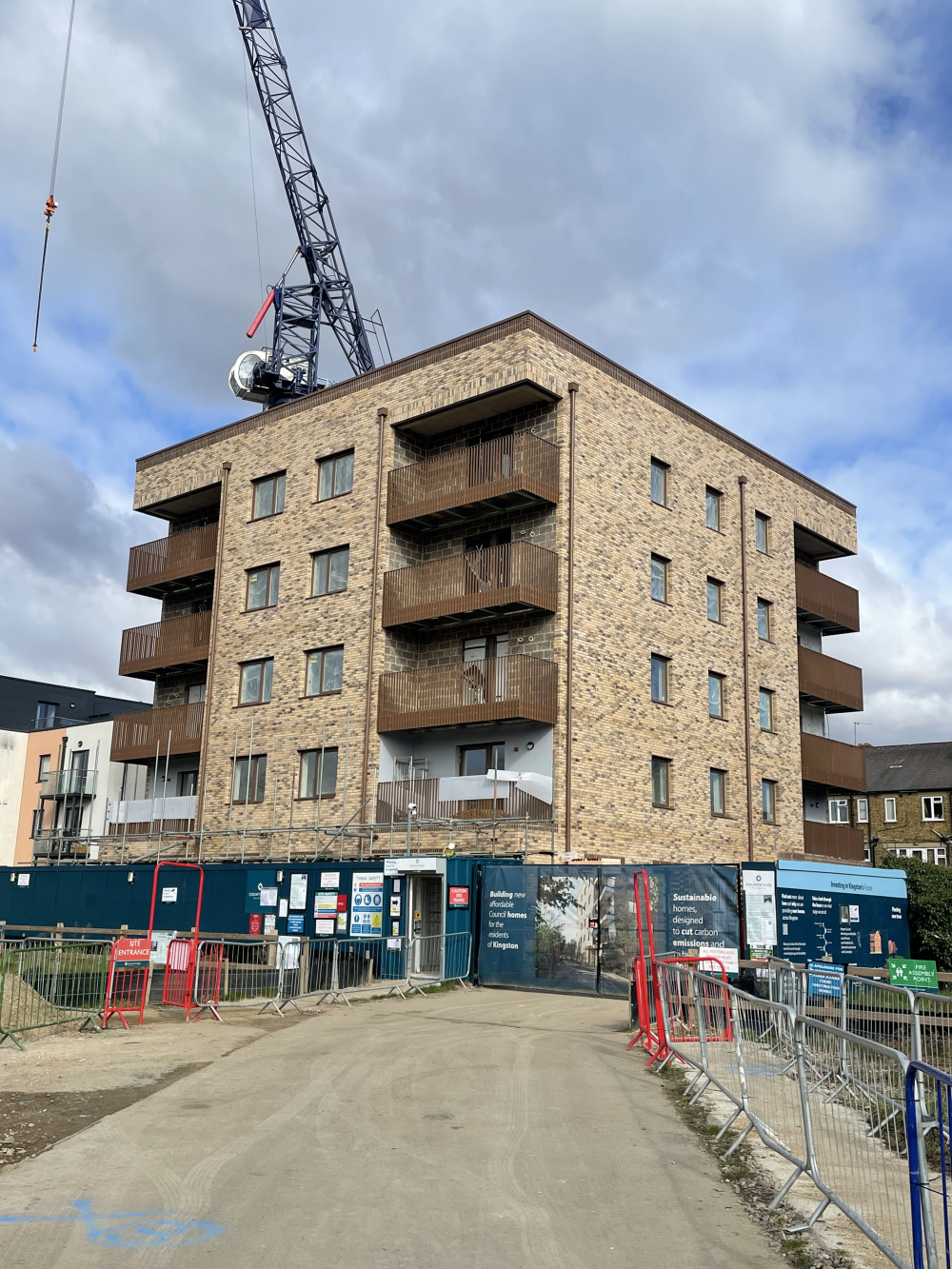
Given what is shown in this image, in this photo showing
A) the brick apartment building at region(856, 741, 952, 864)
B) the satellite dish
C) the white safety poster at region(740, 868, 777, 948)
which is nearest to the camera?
the white safety poster at region(740, 868, 777, 948)

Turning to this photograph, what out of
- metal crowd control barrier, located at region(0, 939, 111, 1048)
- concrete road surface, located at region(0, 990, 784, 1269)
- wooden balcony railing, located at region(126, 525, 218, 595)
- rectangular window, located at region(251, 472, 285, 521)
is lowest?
concrete road surface, located at region(0, 990, 784, 1269)

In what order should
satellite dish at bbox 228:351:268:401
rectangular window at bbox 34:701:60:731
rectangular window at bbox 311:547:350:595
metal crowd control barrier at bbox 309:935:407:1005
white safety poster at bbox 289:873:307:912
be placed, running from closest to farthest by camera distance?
metal crowd control barrier at bbox 309:935:407:1005
white safety poster at bbox 289:873:307:912
rectangular window at bbox 311:547:350:595
satellite dish at bbox 228:351:268:401
rectangular window at bbox 34:701:60:731

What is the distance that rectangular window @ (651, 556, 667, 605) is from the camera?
30.9 metres

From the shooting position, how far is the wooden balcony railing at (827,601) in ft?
122

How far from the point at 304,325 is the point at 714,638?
65.5 ft

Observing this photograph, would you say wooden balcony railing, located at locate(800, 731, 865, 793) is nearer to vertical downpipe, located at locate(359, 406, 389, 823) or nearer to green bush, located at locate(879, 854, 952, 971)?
green bush, located at locate(879, 854, 952, 971)

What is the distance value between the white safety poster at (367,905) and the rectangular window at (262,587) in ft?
34.7

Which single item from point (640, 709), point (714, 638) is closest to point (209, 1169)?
point (640, 709)

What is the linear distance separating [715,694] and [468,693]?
27.0 ft

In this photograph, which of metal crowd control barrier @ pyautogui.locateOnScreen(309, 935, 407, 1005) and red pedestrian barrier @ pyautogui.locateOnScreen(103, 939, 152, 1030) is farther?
metal crowd control barrier @ pyautogui.locateOnScreen(309, 935, 407, 1005)

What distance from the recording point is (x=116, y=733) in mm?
37531

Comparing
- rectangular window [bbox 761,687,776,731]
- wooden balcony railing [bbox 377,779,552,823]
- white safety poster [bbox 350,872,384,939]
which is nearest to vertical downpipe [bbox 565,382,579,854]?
wooden balcony railing [bbox 377,779,552,823]

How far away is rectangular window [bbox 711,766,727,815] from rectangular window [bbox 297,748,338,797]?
987cm

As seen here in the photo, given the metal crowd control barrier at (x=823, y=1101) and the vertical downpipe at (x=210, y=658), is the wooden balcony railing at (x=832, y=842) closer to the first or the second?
the vertical downpipe at (x=210, y=658)
